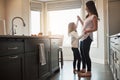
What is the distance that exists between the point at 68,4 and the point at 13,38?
5.07 meters

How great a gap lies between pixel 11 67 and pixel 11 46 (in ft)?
0.80

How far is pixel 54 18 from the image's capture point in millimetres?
7512

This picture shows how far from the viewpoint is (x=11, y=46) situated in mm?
2230

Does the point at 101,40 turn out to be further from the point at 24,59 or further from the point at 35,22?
the point at 24,59

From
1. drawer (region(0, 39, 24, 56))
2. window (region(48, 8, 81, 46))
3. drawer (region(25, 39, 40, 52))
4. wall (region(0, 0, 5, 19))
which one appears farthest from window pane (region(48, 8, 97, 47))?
drawer (region(0, 39, 24, 56))

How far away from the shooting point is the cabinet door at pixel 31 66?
8.69 feet

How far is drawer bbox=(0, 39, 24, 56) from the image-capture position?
2055 mm

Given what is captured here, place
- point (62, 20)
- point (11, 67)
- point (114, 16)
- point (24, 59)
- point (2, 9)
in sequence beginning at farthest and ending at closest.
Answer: point (62, 20), point (2, 9), point (114, 16), point (24, 59), point (11, 67)

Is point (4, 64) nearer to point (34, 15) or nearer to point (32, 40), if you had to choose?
point (32, 40)

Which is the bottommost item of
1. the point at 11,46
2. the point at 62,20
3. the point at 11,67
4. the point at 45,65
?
the point at 45,65

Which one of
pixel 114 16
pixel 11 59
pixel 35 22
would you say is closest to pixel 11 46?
pixel 11 59

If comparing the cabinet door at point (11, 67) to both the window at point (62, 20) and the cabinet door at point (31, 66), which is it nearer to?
the cabinet door at point (31, 66)

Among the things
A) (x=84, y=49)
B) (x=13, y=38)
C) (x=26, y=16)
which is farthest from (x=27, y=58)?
(x=26, y=16)

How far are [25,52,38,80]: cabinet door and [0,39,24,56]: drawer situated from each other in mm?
227
